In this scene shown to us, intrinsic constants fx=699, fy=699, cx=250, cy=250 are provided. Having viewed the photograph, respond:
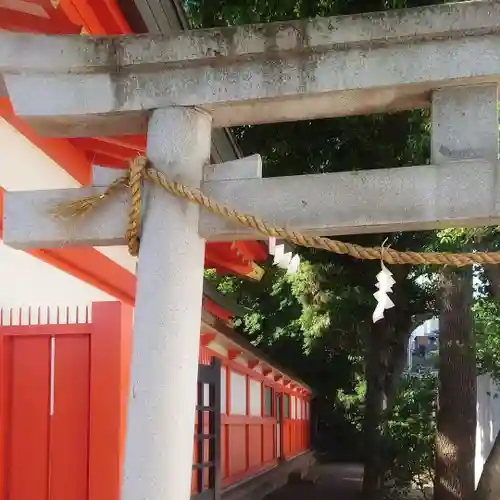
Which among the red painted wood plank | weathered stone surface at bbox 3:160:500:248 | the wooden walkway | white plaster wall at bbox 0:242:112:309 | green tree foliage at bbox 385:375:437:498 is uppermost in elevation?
weathered stone surface at bbox 3:160:500:248

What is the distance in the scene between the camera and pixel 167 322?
2.36 m

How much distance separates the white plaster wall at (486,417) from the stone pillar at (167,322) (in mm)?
11669

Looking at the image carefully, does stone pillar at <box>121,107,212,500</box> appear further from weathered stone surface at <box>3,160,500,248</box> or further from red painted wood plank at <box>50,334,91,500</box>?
red painted wood plank at <box>50,334,91,500</box>

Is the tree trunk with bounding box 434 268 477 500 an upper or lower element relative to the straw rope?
lower

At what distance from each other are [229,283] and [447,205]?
57.7 feet

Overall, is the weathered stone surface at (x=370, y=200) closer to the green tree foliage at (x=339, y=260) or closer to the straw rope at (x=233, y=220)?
the straw rope at (x=233, y=220)

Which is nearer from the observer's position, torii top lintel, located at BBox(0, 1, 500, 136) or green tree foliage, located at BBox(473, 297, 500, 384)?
torii top lintel, located at BBox(0, 1, 500, 136)

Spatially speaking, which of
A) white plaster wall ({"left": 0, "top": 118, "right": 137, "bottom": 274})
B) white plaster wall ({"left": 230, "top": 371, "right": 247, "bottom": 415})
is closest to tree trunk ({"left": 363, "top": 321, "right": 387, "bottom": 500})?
white plaster wall ({"left": 230, "top": 371, "right": 247, "bottom": 415})

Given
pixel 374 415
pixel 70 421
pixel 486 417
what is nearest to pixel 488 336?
pixel 486 417

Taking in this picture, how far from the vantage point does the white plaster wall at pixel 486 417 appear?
43.0ft

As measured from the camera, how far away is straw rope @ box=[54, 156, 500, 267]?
2.35 meters

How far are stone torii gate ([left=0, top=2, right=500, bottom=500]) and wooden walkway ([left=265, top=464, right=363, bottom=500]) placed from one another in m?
11.5

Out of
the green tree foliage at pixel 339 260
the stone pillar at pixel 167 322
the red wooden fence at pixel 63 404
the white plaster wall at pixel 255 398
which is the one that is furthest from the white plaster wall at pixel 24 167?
the white plaster wall at pixel 255 398

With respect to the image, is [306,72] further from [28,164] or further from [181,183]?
[28,164]
